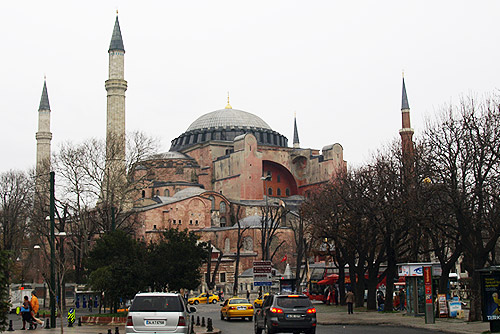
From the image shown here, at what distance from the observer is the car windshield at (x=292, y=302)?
17.1m

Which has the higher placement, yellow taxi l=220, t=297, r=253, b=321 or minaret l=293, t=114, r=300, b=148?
minaret l=293, t=114, r=300, b=148

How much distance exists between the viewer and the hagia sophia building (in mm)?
60375

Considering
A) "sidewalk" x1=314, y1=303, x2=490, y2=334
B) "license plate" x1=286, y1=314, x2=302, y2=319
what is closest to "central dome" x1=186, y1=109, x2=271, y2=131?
"sidewalk" x1=314, y1=303, x2=490, y2=334

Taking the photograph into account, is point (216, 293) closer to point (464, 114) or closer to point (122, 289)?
point (122, 289)

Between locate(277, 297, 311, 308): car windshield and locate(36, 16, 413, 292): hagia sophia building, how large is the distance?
30.9 m

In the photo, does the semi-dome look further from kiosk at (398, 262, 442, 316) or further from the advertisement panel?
the advertisement panel

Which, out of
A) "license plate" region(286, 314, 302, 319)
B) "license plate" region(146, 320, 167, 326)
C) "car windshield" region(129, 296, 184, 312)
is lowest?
"license plate" region(286, 314, 302, 319)

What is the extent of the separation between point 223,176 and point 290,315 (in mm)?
60054

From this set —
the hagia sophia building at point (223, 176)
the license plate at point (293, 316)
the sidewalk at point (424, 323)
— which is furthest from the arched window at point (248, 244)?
the license plate at point (293, 316)

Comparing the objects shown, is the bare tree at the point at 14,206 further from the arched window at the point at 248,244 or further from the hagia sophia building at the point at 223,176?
the arched window at the point at 248,244

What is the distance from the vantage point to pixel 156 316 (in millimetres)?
13172

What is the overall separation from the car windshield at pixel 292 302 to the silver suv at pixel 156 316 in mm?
4096

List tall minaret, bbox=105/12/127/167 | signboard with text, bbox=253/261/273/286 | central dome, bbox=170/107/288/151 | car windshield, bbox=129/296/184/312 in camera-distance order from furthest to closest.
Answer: central dome, bbox=170/107/288/151 < tall minaret, bbox=105/12/127/167 < signboard with text, bbox=253/261/273/286 < car windshield, bbox=129/296/184/312

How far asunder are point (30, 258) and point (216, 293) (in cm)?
1638
